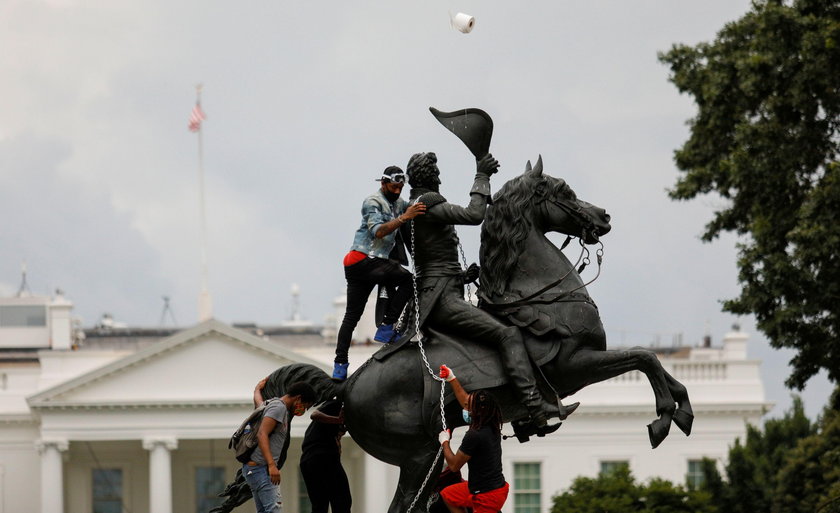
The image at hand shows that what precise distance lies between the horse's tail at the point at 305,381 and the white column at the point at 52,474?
2084 inches

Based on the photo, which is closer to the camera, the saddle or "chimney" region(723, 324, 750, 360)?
the saddle

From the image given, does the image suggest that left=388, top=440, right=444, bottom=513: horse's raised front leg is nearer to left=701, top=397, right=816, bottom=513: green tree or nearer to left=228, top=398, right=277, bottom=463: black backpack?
left=228, top=398, right=277, bottom=463: black backpack

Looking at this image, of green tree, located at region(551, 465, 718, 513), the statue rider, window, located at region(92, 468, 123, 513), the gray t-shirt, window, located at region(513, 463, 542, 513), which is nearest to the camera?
the statue rider

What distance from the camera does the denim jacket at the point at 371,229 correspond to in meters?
12.2

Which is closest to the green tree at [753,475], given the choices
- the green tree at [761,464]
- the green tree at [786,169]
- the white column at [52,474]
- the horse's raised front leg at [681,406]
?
the green tree at [761,464]

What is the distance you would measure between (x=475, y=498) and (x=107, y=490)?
58056mm

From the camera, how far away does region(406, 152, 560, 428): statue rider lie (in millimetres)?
11797

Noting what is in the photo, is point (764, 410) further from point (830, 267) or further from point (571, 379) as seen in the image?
point (571, 379)

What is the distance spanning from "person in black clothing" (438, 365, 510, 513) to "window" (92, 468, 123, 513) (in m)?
57.3

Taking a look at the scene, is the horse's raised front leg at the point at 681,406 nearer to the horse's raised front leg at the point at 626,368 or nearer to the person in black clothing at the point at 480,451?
the horse's raised front leg at the point at 626,368

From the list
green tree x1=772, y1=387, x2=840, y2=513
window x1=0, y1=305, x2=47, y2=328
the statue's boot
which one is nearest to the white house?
green tree x1=772, y1=387, x2=840, y2=513

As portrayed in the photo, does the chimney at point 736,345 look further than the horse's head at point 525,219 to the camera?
Yes

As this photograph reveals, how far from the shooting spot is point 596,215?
12.4 meters

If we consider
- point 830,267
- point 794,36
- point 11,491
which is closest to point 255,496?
point 830,267
